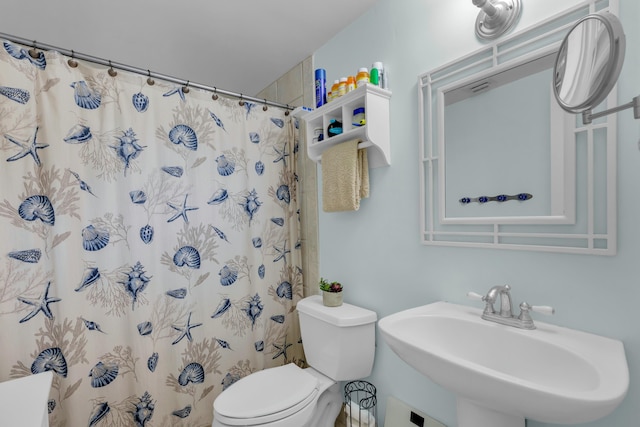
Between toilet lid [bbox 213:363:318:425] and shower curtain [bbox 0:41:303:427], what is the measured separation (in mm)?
410

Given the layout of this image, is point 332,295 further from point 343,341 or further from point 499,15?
point 499,15

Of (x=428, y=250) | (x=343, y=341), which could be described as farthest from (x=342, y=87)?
(x=343, y=341)

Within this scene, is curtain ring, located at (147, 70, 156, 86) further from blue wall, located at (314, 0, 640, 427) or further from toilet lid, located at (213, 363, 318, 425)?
toilet lid, located at (213, 363, 318, 425)

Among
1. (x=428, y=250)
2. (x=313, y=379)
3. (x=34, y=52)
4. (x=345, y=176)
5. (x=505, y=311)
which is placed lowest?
(x=313, y=379)

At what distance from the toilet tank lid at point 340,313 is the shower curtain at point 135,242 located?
42 centimetres

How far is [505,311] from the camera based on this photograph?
98cm

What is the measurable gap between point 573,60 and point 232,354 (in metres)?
1.95

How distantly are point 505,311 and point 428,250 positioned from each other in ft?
1.21

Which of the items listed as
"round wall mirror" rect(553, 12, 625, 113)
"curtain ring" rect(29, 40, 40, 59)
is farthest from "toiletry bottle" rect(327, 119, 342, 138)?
"curtain ring" rect(29, 40, 40, 59)

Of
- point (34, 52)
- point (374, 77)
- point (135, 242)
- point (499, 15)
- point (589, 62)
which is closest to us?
point (589, 62)

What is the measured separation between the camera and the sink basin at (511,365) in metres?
0.62

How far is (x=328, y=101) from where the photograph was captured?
1537 mm

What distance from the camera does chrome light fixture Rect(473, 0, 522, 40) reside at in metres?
1.00

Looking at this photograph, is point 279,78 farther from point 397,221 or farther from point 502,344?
point 502,344
